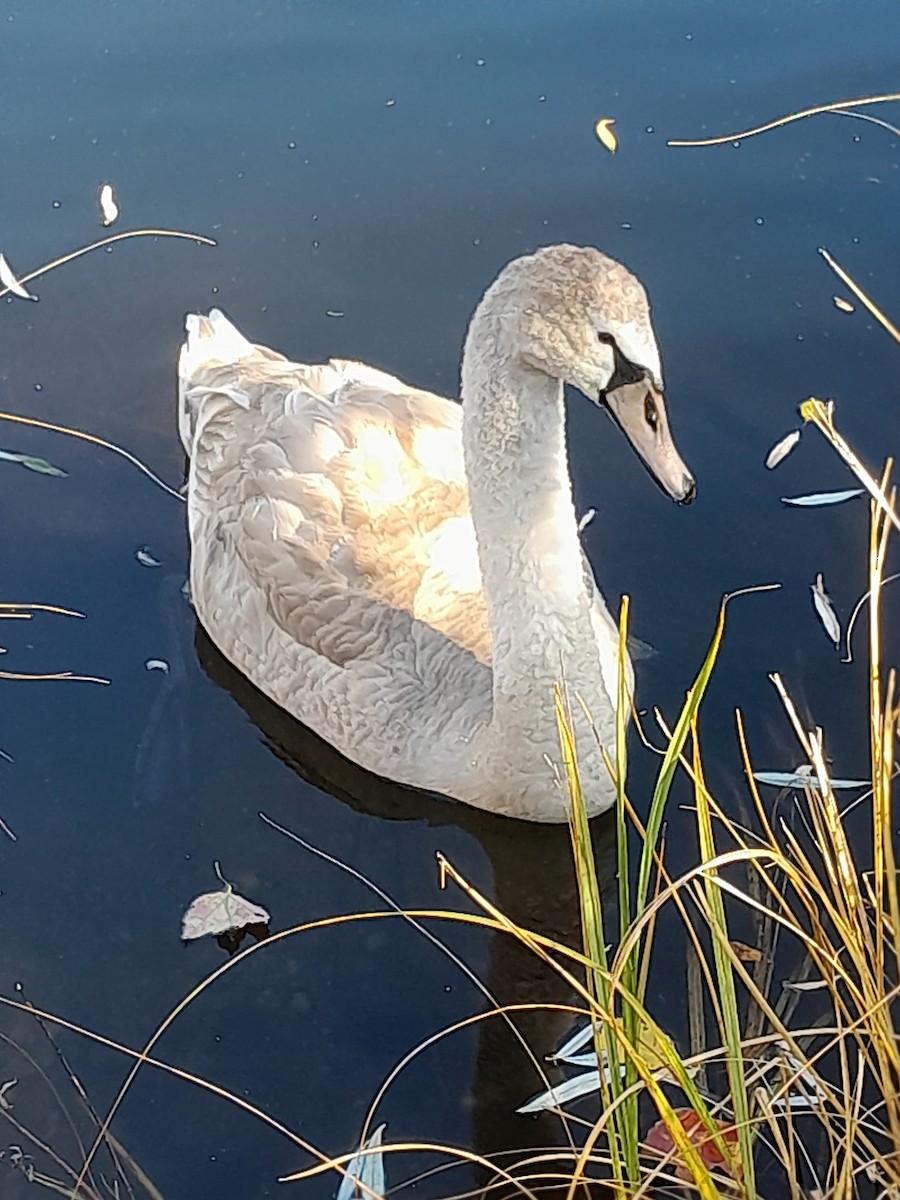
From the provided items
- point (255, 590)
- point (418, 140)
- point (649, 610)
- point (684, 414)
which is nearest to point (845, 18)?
point (418, 140)

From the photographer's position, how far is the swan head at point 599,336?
3.54m

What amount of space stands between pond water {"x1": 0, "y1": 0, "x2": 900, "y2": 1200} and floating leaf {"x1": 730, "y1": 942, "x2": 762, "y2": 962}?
23 centimetres

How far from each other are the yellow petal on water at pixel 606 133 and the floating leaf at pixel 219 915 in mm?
4066

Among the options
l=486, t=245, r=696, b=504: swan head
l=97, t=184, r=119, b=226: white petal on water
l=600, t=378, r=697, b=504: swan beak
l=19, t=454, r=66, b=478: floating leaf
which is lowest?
l=19, t=454, r=66, b=478: floating leaf

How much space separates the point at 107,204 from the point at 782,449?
320 cm

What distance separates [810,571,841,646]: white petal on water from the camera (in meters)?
4.95

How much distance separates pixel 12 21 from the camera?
7801 millimetres

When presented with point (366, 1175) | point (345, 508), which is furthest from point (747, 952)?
point (345, 508)

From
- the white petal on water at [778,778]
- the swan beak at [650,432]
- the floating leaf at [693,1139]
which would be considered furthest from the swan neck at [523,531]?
the floating leaf at [693,1139]

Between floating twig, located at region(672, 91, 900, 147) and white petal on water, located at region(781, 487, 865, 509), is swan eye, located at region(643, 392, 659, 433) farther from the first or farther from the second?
white petal on water, located at region(781, 487, 865, 509)

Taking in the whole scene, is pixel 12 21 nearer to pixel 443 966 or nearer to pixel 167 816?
pixel 167 816

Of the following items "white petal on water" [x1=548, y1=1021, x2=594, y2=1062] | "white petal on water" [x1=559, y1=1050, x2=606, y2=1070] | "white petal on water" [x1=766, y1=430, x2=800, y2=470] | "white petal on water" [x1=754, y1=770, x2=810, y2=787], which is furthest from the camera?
"white petal on water" [x1=766, y1=430, x2=800, y2=470]

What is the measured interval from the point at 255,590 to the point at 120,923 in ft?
3.81

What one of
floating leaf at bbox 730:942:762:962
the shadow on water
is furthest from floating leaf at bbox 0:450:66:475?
floating leaf at bbox 730:942:762:962
